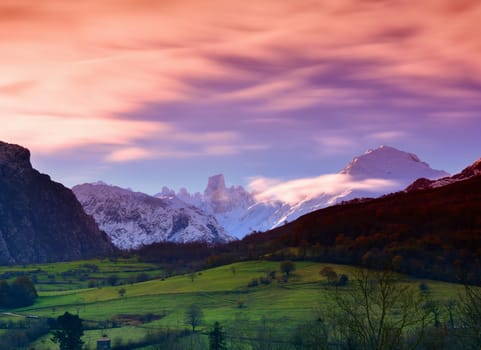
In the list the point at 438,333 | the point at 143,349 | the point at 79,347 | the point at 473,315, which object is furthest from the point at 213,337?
the point at 473,315

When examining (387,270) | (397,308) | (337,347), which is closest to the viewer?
(387,270)

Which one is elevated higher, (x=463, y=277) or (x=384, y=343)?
(x=463, y=277)

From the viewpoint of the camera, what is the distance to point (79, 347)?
199 m

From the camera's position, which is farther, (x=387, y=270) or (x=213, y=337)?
(x=213, y=337)

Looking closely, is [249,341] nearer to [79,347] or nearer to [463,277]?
[79,347]

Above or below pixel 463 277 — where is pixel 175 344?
below

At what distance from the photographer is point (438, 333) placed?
132 meters

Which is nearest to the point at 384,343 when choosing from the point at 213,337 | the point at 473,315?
the point at 473,315

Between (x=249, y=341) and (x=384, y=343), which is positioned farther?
(x=249, y=341)

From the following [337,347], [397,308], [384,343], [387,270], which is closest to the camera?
[384,343]

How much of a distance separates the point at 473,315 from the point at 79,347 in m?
130

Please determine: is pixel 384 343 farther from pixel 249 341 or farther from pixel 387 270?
pixel 249 341

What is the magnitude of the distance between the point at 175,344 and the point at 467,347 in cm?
8531

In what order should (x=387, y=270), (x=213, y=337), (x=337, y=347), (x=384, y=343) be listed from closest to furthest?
(x=384, y=343), (x=387, y=270), (x=337, y=347), (x=213, y=337)
